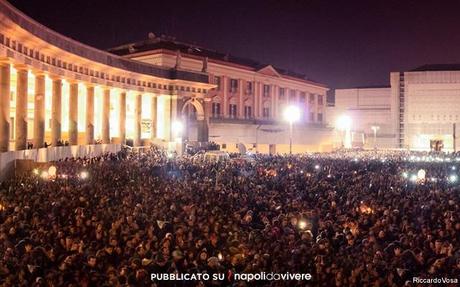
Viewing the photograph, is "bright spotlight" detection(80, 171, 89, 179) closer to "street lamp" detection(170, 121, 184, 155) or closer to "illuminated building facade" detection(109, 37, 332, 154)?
"street lamp" detection(170, 121, 184, 155)

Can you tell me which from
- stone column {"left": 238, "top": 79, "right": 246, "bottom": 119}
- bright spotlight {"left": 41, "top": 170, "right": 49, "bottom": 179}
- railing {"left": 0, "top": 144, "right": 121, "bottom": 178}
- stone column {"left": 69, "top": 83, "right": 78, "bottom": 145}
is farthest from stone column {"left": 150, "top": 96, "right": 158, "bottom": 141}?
bright spotlight {"left": 41, "top": 170, "right": 49, "bottom": 179}

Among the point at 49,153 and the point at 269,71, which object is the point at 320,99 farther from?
the point at 49,153

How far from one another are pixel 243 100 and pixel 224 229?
67.9m

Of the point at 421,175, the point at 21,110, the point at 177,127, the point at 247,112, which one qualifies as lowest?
the point at 421,175

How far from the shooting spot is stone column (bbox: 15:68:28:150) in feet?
108

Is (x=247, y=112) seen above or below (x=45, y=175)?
above

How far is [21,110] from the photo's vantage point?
33031mm

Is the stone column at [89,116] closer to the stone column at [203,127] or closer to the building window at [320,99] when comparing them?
the stone column at [203,127]

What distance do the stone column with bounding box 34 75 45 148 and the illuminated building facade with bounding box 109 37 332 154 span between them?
955 inches

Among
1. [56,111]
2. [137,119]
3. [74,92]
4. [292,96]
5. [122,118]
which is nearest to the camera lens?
[56,111]

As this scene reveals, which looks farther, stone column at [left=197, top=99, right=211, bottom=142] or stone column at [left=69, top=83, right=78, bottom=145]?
stone column at [left=197, top=99, right=211, bottom=142]

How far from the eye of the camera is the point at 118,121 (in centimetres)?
5216

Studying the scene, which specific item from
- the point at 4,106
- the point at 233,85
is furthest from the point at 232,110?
the point at 4,106

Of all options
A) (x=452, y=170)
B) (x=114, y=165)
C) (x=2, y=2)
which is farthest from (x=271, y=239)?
(x=452, y=170)
